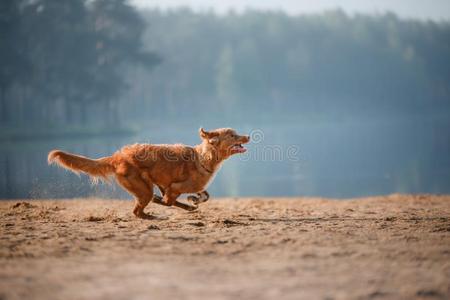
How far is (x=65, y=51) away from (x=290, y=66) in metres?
52.6

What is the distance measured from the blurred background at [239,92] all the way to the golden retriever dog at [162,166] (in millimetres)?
5180

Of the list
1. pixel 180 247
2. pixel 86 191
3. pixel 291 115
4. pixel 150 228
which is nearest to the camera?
pixel 180 247

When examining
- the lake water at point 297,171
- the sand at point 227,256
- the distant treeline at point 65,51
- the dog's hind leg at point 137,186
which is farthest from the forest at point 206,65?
the sand at point 227,256

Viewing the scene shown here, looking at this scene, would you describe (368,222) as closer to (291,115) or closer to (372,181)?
(372,181)

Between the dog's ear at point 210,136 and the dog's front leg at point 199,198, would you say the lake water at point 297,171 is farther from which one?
the dog's ear at point 210,136

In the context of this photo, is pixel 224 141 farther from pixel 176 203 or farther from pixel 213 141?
pixel 176 203

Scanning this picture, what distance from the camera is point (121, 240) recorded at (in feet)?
27.0

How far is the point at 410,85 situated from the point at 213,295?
105405 millimetres

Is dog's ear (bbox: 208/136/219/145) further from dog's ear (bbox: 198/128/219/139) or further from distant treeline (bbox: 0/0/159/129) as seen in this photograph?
distant treeline (bbox: 0/0/159/129)

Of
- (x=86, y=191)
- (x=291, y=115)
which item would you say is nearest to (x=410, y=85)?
(x=291, y=115)

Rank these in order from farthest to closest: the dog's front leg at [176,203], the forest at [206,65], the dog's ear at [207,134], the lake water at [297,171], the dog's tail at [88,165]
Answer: the forest at [206,65] → the lake water at [297,171] → the dog's ear at [207,134] → the dog's front leg at [176,203] → the dog's tail at [88,165]

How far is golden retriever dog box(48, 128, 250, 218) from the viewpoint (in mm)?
10609

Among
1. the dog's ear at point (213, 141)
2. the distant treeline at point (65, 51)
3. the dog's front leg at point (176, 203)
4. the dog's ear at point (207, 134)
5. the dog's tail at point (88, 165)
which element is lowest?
the dog's front leg at point (176, 203)

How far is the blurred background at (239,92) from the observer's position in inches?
1129
